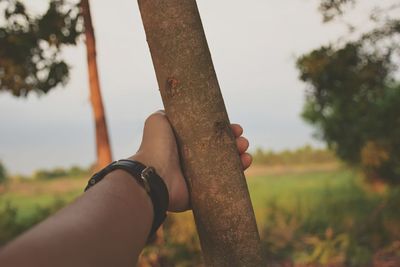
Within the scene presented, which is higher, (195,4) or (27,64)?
(27,64)

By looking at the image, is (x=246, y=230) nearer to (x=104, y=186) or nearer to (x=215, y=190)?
(x=215, y=190)

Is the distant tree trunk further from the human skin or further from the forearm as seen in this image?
the forearm

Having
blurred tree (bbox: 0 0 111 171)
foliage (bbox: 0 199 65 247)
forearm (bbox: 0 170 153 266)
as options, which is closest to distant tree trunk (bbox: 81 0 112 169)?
blurred tree (bbox: 0 0 111 171)

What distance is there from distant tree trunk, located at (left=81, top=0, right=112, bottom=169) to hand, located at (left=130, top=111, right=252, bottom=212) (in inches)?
224

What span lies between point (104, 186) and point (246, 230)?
453 mm

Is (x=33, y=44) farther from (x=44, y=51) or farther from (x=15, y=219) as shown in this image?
(x=15, y=219)

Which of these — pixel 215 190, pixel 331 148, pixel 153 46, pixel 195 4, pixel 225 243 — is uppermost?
pixel 195 4

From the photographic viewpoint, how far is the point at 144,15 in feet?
5.55

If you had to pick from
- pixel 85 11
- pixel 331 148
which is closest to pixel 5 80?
pixel 85 11

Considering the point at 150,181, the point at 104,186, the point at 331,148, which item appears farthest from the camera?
the point at 331,148

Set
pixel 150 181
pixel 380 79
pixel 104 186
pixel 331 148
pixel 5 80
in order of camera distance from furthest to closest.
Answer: pixel 331 148 < pixel 5 80 < pixel 380 79 < pixel 150 181 < pixel 104 186

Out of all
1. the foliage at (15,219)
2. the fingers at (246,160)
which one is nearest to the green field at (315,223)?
the foliage at (15,219)

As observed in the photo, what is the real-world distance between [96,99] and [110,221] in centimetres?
647

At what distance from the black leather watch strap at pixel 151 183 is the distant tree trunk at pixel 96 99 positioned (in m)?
5.83
